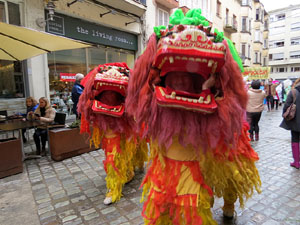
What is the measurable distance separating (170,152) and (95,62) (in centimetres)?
817

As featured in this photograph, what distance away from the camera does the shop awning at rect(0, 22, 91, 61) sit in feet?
11.8

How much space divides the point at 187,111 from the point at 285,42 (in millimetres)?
43143

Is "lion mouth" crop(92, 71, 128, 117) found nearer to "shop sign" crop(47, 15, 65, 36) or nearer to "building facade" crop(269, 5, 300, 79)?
"shop sign" crop(47, 15, 65, 36)

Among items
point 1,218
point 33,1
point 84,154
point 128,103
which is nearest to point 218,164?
point 128,103

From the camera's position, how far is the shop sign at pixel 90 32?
6959 mm

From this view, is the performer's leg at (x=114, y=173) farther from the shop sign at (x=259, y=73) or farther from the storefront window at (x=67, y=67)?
the shop sign at (x=259, y=73)

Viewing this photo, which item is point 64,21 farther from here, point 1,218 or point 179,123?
point 179,123

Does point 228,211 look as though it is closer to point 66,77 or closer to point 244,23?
point 66,77

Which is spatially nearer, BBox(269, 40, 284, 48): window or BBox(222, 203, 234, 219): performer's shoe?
BBox(222, 203, 234, 219): performer's shoe

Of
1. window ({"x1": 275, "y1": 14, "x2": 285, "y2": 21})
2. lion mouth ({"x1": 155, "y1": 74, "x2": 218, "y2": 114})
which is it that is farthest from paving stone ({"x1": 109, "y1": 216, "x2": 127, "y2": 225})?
window ({"x1": 275, "y1": 14, "x2": 285, "y2": 21})

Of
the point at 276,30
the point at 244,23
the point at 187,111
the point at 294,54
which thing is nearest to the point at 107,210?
the point at 187,111

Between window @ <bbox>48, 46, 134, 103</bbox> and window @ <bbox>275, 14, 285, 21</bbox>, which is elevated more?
window @ <bbox>275, 14, 285, 21</bbox>

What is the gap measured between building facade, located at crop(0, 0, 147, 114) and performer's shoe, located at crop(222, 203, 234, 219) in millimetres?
6372

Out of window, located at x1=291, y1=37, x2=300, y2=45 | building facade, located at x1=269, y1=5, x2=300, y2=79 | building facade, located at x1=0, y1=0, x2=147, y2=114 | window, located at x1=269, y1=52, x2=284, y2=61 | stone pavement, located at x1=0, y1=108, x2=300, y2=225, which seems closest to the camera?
stone pavement, located at x1=0, y1=108, x2=300, y2=225
